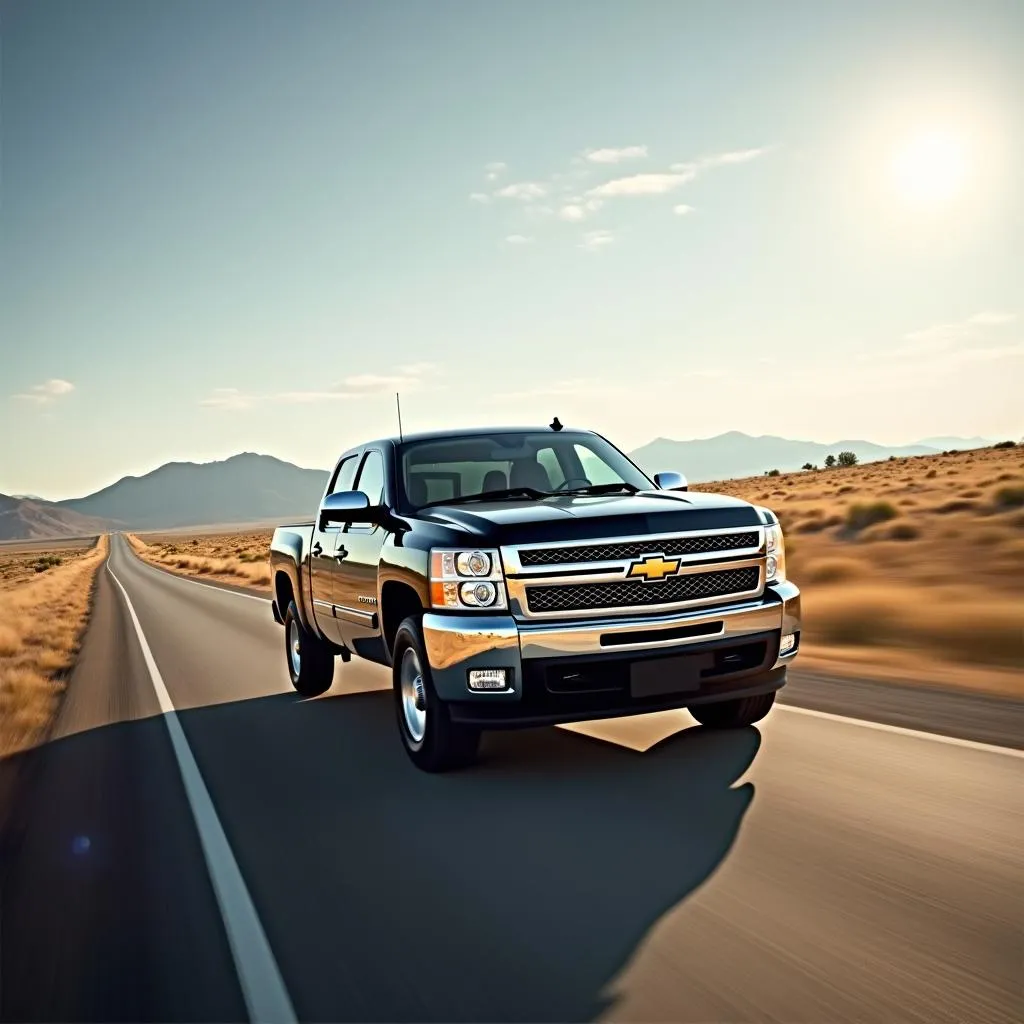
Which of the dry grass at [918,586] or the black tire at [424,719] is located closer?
the black tire at [424,719]

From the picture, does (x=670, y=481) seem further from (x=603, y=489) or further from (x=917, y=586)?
(x=917, y=586)

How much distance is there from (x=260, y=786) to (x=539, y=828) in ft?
6.88

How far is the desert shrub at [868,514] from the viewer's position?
72.2ft

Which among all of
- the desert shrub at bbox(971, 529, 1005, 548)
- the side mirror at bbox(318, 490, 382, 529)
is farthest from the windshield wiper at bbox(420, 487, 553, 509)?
the desert shrub at bbox(971, 529, 1005, 548)

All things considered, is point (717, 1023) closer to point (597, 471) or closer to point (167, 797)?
point (167, 797)


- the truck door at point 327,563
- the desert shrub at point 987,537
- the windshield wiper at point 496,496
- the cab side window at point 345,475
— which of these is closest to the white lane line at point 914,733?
the windshield wiper at point 496,496

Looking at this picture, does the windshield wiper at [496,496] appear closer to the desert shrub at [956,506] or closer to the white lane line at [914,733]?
the white lane line at [914,733]

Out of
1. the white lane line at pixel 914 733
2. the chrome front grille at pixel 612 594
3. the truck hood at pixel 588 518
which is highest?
the truck hood at pixel 588 518

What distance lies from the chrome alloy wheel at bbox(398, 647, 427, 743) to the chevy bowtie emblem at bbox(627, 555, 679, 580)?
1.43 metres

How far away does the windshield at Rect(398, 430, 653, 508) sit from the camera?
740 cm

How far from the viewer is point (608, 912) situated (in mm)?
3996

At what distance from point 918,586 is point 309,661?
8.77 meters

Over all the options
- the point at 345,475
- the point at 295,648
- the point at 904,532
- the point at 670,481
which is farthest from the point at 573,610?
the point at 904,532

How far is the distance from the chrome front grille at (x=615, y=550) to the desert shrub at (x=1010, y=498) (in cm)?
1687
